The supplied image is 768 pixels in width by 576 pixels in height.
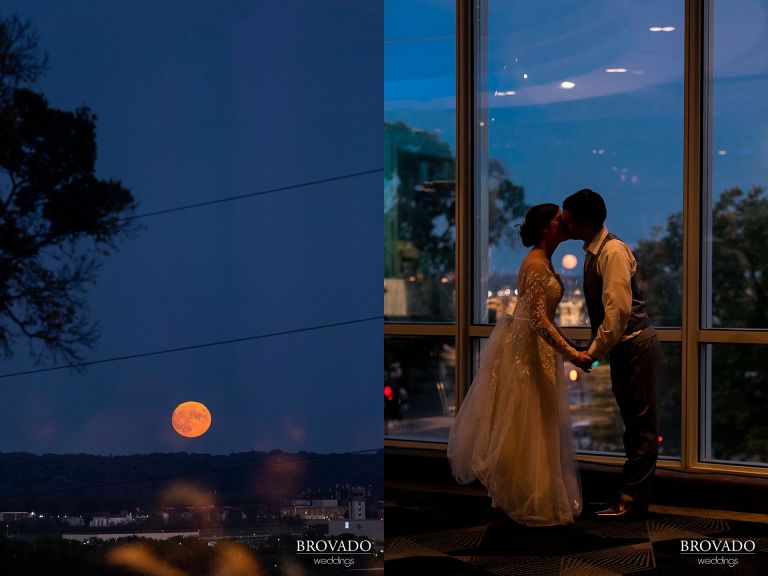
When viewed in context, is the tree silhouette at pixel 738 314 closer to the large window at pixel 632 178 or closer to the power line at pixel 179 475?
the large window at pixel 632 178

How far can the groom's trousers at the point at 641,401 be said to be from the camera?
3.96 meters

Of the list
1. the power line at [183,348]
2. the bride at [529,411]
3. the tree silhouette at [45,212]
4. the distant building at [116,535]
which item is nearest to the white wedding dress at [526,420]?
the bride at [529,411]

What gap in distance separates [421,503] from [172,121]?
109 inches

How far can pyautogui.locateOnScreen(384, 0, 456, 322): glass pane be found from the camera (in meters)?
5.49

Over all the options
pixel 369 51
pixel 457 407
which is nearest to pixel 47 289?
pixel 369 51

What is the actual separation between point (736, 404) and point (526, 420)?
1425 mm

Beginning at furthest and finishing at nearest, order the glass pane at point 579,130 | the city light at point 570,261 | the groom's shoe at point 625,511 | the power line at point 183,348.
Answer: the city light at point 570,261, the glass pane at point 579,130, the groom's shoe at point 625,511, the power line at point 183,348

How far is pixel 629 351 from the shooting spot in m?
3.98

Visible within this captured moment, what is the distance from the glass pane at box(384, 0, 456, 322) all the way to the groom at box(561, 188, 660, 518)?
158cm

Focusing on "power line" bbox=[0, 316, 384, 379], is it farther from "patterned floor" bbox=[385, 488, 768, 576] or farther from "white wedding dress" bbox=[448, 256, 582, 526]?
"white wedding dress" bbox=[448, 256, 582, 526]

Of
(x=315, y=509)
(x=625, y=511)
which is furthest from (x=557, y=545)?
(x=315, y=509)

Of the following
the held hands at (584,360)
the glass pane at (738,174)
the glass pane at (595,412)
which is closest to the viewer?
the held hands at (584,360)

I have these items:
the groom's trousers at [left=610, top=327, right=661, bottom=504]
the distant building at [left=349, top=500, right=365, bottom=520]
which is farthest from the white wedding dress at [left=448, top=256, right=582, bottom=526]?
the distant building at [left=349, top=500, right=365, bottom=520]

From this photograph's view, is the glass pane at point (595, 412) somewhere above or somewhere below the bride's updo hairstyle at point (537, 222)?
below
